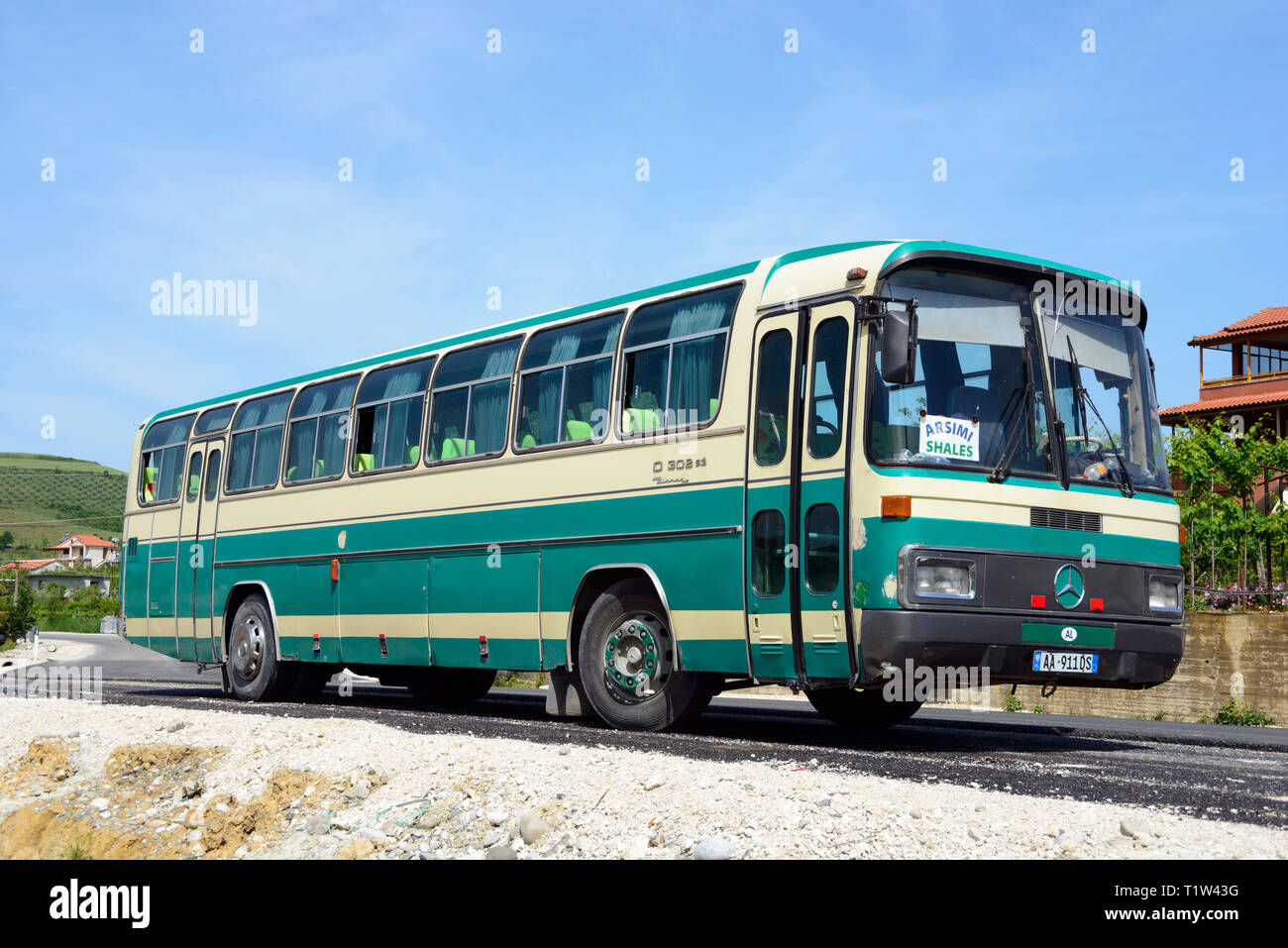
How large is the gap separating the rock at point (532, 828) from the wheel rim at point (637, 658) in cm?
375

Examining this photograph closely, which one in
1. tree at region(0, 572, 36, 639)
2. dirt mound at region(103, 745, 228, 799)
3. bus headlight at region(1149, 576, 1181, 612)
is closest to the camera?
bus headlight at region(1149, 576, 1181, 612)

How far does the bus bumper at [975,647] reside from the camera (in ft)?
28.5

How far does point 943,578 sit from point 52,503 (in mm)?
179841

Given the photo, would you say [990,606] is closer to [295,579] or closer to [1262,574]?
[295,579]

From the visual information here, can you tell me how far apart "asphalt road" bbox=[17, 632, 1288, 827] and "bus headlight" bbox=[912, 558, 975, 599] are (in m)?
1.08

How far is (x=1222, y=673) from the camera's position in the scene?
56.6 feet

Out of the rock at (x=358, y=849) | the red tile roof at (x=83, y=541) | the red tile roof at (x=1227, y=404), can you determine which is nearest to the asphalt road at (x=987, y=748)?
the rock at (x=358, y=849)

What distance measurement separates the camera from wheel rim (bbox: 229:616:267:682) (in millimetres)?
16391

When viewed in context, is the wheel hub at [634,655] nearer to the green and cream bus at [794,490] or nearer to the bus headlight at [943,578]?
the green and cream bus at [794,490]

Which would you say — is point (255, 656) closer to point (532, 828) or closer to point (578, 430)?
point (578, 430)

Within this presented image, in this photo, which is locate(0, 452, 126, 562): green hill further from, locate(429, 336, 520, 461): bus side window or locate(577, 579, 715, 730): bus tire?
locate(577, 579, 715, 730): bus tire

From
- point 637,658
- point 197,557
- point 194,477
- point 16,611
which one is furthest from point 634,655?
point 16,611

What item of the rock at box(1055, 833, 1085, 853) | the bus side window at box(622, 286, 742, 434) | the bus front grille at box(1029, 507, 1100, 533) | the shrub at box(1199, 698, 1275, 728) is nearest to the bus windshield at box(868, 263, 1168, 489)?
the bus front grille at box(1029, 507, 1100, 533)
